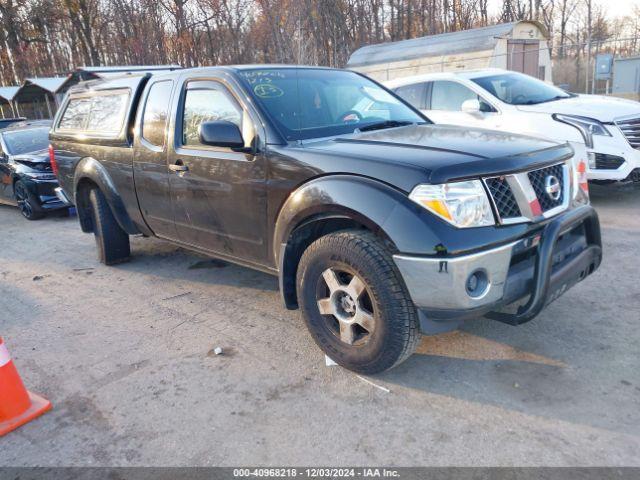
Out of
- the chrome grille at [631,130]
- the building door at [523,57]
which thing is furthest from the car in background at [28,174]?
the building door at [523,57]

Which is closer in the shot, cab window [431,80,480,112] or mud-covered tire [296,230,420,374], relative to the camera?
mud-covered tire [296,230,420,374]

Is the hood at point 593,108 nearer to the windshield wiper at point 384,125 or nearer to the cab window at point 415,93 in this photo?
the cab window at point 415,93

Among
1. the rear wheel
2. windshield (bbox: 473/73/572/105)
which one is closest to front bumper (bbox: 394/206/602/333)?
windshield (bbox: 473/73/572/105)

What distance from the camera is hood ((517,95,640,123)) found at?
21.6 feet

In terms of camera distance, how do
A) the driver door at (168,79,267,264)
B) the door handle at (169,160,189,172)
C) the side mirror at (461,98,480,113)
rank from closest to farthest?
the driver door at (168,79,267,264) < the door handle at (169,160,189,172) < the side mirror at (461,98,480,113)

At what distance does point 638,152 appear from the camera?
6.41 m

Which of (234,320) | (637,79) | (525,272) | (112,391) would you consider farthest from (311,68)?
(637,79)

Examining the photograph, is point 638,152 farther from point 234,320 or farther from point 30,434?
point 30,434

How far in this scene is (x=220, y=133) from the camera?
3.42m

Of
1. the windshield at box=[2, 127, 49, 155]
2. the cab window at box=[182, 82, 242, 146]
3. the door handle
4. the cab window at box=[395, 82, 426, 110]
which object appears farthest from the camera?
the windshield at box=[2, 127, 49, 155]

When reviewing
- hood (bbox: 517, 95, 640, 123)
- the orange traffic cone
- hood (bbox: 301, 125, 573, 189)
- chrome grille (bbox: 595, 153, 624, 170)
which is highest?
hood (bbox: 301, 125, 573, 189)

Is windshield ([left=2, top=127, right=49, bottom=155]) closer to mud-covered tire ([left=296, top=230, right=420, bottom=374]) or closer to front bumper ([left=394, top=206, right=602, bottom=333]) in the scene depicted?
mud-covered tire ([left=296, top=230, right=420, bottom=374])

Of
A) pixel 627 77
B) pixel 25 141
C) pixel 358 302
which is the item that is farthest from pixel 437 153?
pixel 627 77

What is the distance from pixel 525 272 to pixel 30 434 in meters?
2.82
